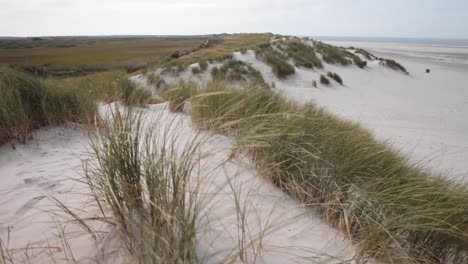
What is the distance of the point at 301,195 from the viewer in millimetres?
2002

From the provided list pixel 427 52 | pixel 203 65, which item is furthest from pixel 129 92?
pixel 427 52

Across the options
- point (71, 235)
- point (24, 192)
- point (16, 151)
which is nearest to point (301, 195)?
point (71, 235)

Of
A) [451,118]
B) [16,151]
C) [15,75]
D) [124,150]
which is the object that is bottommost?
[451,118]

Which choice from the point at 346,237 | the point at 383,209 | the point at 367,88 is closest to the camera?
the point at 346,237

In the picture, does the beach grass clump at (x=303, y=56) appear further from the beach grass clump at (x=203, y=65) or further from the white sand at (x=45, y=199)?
the white sand at (x=45, y=199)

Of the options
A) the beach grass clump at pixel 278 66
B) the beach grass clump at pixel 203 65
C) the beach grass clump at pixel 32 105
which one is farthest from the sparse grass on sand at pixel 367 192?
the beach grass clump at pixel 278 66

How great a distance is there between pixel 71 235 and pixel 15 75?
2.80m

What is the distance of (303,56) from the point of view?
1331 cm

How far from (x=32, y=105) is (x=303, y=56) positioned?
1227cm

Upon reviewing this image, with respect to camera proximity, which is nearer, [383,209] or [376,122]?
[383,209]

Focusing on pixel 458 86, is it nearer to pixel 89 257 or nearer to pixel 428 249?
pixel 428 249

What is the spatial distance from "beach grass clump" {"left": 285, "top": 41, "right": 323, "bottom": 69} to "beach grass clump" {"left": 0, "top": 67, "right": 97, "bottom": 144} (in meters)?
9.93

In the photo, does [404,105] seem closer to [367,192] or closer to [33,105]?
[367,192]

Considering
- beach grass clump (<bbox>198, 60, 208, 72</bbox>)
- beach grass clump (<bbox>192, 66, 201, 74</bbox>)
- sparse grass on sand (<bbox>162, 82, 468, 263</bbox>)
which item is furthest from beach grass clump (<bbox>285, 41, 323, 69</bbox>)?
sparse grass on sand (<bbox>162, 82, 468, 263</bbox>)
